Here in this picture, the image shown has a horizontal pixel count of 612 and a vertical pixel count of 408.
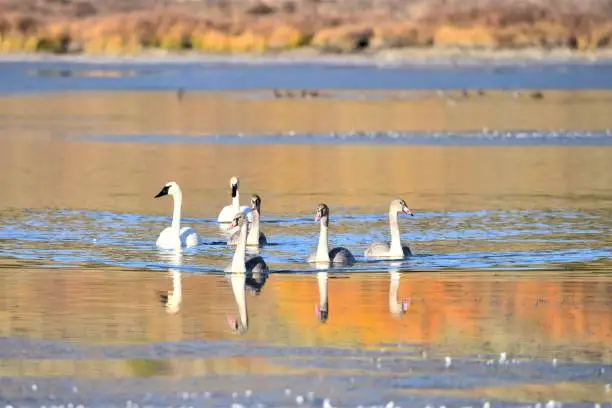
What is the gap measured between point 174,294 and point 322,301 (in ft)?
3.87

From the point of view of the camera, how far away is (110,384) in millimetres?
10727

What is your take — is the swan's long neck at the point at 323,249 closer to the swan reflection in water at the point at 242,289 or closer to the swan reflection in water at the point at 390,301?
the swan reflection in water at the point at 390,301

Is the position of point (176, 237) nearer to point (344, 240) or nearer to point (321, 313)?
point (344, 240)

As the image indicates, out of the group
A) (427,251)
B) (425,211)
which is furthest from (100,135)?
(427,251)

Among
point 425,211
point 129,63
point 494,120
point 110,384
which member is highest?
point 129,63

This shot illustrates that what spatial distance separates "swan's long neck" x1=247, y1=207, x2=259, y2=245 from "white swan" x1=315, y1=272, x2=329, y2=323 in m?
2.13

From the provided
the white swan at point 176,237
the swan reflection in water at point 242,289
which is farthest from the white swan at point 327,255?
the white swan at point 176,237

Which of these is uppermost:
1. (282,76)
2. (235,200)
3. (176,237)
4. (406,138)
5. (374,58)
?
(374,58)

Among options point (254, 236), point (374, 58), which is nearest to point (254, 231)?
point (254, 236)

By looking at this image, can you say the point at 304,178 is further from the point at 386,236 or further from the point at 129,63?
the point at 129,63

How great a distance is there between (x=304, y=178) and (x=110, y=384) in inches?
578

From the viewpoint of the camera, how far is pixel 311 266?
16438mm

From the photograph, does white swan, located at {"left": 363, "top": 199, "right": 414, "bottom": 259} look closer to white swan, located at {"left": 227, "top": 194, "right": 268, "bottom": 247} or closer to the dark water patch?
white swan, located at {"left": 227, "top": 194, "right": 268, "bottom": 247}

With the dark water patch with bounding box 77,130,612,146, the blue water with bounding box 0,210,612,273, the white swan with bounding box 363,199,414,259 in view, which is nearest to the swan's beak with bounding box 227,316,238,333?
the blue water with bounding box 0,210,612,273
